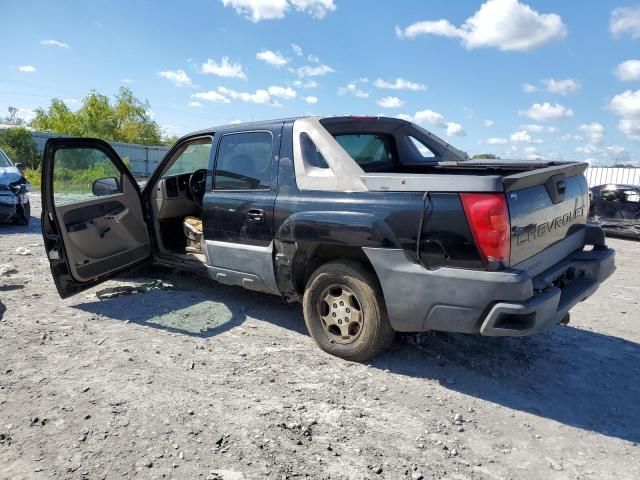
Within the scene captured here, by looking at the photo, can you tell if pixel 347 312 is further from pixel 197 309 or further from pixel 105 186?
pixel 105 186

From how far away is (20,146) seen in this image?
1056 inches

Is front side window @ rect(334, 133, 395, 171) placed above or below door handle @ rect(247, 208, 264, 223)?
above

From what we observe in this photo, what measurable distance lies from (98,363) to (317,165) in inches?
88.5

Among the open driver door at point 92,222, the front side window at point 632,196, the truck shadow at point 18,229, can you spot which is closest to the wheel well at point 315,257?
the open driver door at point 92,222

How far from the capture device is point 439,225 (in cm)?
291

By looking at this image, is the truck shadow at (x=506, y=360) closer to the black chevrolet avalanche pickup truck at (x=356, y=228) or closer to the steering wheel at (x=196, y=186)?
the black chevrolet avalanche pickup truck at (x=356, y=228)

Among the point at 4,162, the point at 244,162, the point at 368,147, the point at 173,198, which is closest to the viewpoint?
the point at 244,162

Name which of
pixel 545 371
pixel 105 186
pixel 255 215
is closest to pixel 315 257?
pixel 255 215

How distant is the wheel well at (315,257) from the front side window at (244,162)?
0.69 metres

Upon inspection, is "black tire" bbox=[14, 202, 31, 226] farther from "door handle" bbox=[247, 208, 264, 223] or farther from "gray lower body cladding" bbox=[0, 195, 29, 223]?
"door handle" bbox=[247, 208, 264, 223]

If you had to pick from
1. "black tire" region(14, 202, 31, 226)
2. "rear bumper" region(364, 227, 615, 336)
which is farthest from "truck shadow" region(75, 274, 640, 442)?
"black tire" region(14, 202, 31, 226)

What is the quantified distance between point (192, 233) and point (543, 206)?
156 inches

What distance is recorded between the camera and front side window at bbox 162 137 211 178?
496 centimetres

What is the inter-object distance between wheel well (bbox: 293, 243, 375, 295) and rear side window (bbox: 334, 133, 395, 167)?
3.03 ft
